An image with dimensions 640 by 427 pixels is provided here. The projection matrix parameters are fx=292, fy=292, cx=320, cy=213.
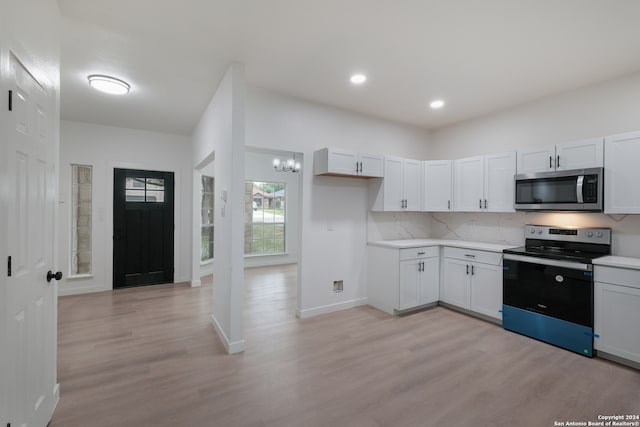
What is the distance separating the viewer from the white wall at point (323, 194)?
364cm

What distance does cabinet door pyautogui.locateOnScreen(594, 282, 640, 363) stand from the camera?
2.61 metres

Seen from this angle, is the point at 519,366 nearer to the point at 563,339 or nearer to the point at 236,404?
the point at 563,339

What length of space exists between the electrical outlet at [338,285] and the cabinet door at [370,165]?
1.55 meters

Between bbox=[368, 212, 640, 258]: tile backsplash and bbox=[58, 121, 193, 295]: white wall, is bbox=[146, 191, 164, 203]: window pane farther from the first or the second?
bbox=[368, 212, 640, 258]: tile backsplash

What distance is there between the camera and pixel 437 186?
14.9 feet

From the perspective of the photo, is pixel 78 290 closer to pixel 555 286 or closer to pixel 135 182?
pixel 135 182

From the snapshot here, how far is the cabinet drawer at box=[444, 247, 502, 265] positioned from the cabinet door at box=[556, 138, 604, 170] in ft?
4.05

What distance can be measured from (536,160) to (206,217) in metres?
5.73

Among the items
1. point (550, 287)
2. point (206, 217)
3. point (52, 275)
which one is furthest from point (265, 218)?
point (550, 287)

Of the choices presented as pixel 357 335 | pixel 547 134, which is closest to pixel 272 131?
pixel 357 335

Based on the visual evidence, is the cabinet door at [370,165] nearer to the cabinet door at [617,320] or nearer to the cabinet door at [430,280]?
the cabinet door at [430,280]

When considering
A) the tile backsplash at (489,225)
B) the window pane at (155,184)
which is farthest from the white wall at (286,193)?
the tile backsplash at (489,225)

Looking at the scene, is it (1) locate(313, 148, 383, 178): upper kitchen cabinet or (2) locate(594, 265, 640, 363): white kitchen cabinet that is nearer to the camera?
(2) locate(594, 265, 640, 363): white kitchen cabinet

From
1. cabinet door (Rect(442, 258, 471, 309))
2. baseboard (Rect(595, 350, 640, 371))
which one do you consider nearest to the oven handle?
cabinet door (Rect(442, 258, 471, 309))
